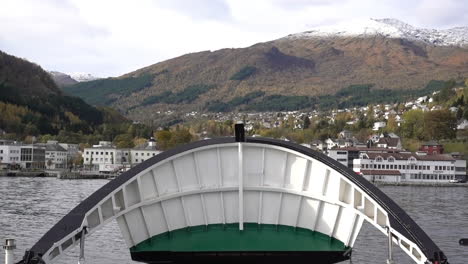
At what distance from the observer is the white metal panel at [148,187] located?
17594 mm

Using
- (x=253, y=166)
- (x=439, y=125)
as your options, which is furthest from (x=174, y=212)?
(x=439, y=125)

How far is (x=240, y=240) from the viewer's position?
709 inches

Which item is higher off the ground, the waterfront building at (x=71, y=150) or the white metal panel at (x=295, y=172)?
the white metal panel at (x=295, y=172)

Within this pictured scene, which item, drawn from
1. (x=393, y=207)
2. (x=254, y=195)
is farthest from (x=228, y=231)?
(x=393, y=207)

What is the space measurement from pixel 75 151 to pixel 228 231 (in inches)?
6539

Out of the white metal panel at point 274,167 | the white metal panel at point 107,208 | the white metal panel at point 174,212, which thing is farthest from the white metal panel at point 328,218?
the white metal panel at point 107,208

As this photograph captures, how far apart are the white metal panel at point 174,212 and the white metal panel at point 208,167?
87 centimetres

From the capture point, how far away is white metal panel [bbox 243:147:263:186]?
59.9 feet

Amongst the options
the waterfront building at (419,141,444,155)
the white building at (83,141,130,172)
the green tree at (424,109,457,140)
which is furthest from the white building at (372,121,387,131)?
the white building at (83,141,130,172)

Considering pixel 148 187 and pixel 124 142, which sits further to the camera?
pixel 124 142

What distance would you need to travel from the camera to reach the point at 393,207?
1558 centimetres

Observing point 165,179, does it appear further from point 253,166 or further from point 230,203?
point 253,166

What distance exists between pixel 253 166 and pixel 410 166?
114 meters

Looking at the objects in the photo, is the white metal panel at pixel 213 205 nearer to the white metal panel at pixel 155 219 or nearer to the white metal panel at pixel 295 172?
the white metal panel at pixel 155 219
